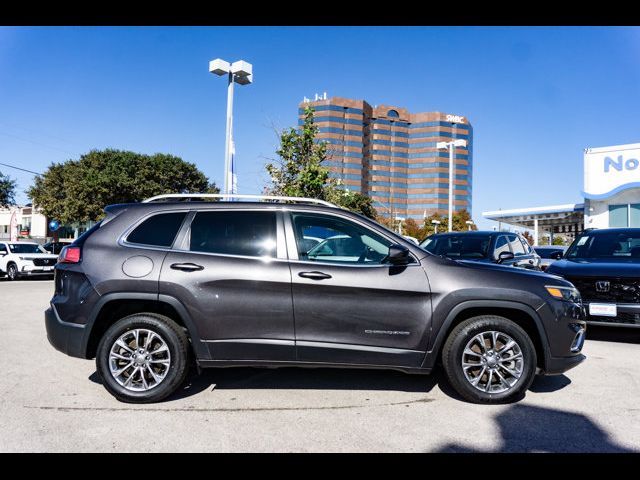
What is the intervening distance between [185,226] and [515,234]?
7042mm

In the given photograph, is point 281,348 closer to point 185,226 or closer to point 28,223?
point 185,226

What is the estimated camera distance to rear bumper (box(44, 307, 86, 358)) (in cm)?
388

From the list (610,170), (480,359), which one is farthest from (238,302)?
(610,170)

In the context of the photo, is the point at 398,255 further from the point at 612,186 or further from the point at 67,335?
the point at 612,186

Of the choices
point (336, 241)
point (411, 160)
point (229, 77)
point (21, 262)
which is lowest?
point (21, 262)

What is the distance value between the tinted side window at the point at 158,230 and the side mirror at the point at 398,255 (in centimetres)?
198

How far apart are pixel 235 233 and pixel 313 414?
1.75 m

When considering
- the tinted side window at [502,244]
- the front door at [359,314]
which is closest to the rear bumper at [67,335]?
the front door at [359,314]

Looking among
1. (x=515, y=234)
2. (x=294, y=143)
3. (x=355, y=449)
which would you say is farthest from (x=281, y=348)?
(x=294, y=143)

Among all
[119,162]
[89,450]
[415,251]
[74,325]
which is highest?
[119,162]

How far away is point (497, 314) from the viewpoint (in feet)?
13.2

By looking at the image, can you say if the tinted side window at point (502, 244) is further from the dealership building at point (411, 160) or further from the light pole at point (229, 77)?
the dealership building at point (411, 160)

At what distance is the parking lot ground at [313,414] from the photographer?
3127mm

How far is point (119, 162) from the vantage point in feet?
116
